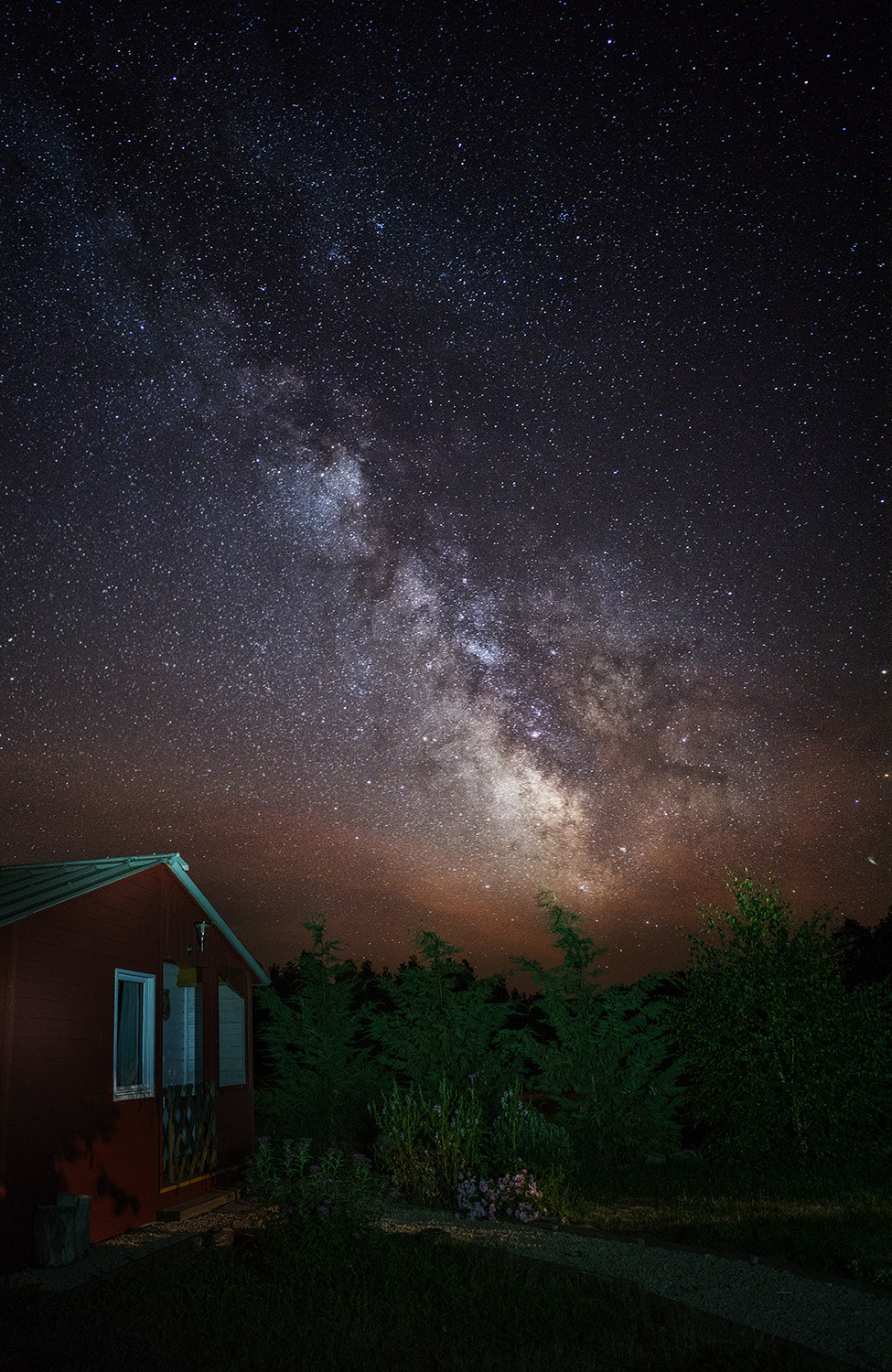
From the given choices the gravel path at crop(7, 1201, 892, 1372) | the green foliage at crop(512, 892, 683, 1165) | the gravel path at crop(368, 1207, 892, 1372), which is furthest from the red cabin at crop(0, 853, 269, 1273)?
the green foliage at crop(512, 892, 683, 1165)

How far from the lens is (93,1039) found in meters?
8.90

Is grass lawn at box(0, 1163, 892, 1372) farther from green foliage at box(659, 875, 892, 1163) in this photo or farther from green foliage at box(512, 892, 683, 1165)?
green foliage at box(512, 892, 683, 1165)

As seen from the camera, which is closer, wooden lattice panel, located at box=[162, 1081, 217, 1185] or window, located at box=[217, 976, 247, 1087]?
wooden lattice panel, located at box=[162, 1081, 217, 1185]

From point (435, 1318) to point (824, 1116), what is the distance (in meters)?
8.17

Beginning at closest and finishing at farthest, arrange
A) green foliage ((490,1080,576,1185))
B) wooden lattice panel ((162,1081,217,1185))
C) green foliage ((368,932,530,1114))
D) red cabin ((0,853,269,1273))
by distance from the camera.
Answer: red cabin ((0,853,269,1273)) < wooden lattice panel ((162,1081,217,1185)) < green foliage ((490,1080,576,1185)) < green foliage ((368,932,530,1114))

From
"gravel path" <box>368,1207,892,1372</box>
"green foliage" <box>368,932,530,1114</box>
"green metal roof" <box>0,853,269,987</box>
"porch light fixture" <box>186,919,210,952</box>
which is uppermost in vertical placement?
"green metal roof" <box>0,853,269,987</box>

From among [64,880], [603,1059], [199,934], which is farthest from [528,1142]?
[64,880]

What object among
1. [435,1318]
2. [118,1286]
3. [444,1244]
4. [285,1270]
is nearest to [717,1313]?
[435,1318]

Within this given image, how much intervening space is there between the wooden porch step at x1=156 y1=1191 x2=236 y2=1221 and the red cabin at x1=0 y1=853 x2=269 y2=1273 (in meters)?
0.14

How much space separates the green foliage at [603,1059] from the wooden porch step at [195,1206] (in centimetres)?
537

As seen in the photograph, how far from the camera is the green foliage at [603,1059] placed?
45.4 feet

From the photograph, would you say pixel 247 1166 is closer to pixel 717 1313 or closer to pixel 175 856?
pixel 175 856

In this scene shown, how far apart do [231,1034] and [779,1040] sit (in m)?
7.86

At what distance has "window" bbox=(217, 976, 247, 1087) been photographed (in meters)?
13.0
